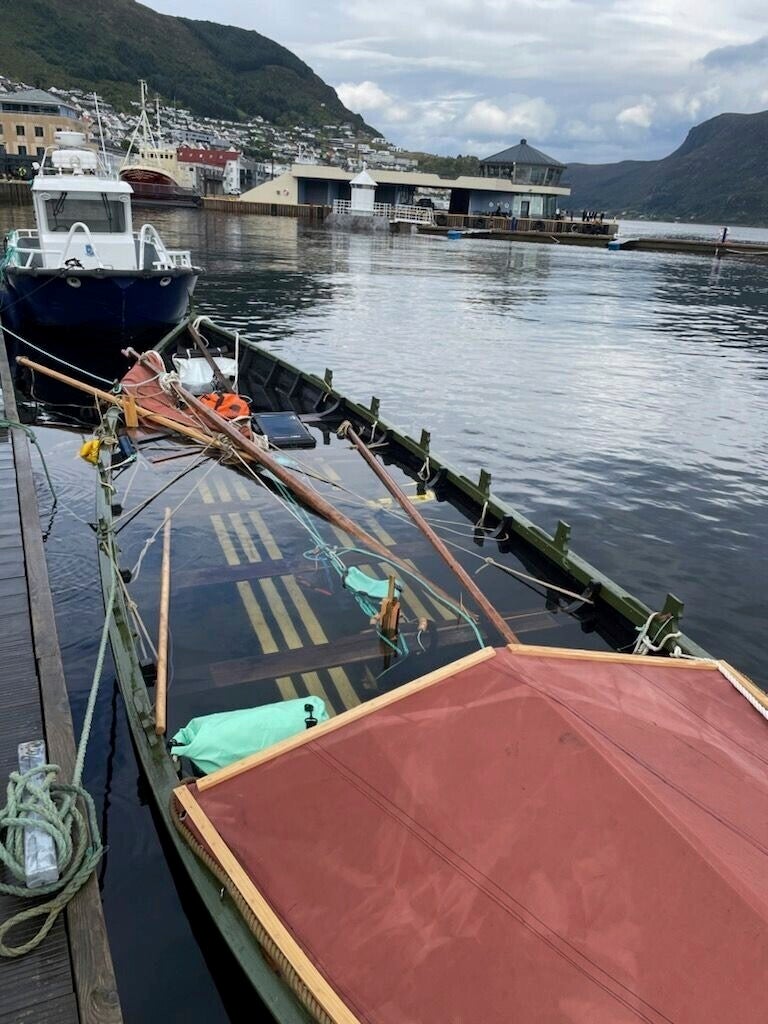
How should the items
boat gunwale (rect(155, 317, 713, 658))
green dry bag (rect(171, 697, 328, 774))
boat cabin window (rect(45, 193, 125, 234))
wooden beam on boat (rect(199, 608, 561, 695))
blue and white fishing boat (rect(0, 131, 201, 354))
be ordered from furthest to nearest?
boat cabin window (rect(45, 193, 125, 234)) → blue and white fishing boat (rect(0, 131, 201, 354)) → boat gunwale (rect(155, 317, 713, 658)) → wooden beam on boat (rect(199, 608, 561, 695)) → green dry bag (rect(171, 697, 328, 774))

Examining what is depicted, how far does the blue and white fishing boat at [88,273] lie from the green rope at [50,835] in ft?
69.0

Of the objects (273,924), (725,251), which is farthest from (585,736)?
(725,251)

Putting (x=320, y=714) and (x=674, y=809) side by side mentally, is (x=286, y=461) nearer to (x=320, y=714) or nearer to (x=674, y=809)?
(x=320, y=714)

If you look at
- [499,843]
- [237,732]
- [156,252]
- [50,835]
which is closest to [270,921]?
Result: [499,843]

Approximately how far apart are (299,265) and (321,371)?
3636cm

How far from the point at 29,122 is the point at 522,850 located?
140828mm

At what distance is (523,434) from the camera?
2058cm

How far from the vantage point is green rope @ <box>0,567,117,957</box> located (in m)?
4.42

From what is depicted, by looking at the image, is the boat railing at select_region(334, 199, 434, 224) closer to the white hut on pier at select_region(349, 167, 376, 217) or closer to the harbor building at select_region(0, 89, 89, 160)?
the white hut on pier at select_region(349, 167, 376, 217)

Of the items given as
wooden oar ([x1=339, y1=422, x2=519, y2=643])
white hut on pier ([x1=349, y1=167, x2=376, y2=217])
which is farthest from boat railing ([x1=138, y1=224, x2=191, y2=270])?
white hut on pier ([x1=349, y1=167, x2=376, y2=217])

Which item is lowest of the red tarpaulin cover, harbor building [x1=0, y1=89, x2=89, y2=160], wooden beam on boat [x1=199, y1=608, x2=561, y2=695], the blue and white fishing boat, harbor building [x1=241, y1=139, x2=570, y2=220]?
wooden beam on boat [x1=199, y1=608, x2=561, y2=695]

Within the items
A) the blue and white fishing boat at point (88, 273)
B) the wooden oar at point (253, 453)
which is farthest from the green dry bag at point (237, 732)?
the blue and white fishing boat at point (88, 273)

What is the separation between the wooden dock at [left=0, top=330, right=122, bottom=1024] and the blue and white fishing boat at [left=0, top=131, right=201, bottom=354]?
1322 centimetres

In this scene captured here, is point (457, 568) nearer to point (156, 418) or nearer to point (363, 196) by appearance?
point (156, 418)
